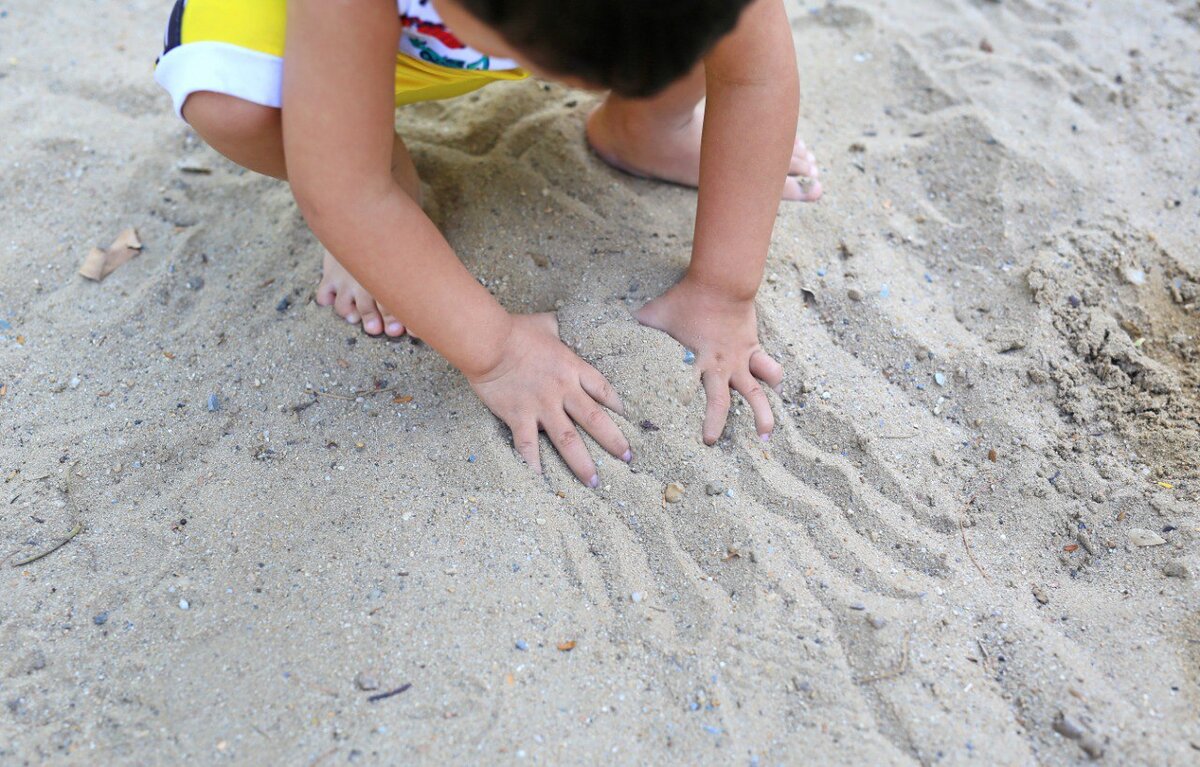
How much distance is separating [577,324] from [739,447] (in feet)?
1.22

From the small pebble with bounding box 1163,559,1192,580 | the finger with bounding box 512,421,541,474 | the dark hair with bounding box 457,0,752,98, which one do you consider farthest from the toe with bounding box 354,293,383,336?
the small pebble with bounding box 1163,559,1192,580

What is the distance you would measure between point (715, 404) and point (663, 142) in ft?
2.33

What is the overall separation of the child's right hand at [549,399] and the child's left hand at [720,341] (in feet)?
0.55

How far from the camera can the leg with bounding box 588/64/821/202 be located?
1971 millimetres

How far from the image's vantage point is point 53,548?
4.69 ft

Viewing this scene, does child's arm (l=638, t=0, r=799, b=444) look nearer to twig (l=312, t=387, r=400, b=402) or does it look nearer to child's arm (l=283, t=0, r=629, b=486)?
child's arm (l=283, t=0, r=629, b=486)

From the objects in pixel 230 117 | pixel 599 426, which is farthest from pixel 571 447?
pixel 230 117

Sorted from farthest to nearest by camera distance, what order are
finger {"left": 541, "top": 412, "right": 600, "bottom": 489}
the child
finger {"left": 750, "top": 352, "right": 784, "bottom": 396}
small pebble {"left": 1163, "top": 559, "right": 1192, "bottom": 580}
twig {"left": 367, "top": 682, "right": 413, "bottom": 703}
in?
finger {"left": 750, "top": 352, "right": 784, "bottom": 396}, finger {"left": 541, "top": 412, "right": 600, "bottom": 489}, small pebble {"left": 1163, "top": 559, "right": 1192, "bottom": 580}, twig {"left": 367, "top": 682, "right": 413, "bottom": 703}, the child

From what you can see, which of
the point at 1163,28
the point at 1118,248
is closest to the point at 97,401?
the point at 1118,248

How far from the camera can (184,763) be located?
1.19m

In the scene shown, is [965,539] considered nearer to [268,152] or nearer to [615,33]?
[615,33]

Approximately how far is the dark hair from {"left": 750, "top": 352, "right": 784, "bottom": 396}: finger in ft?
2.23

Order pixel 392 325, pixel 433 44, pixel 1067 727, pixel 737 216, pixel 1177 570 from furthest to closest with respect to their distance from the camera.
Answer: pixel 392 325 → pixel 737 216 → pixel 433 44 → pixel 1177 570 → pixel 1067 727

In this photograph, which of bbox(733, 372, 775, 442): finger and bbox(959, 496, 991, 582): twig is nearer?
bbox(959, 496, 991, 582): twig
